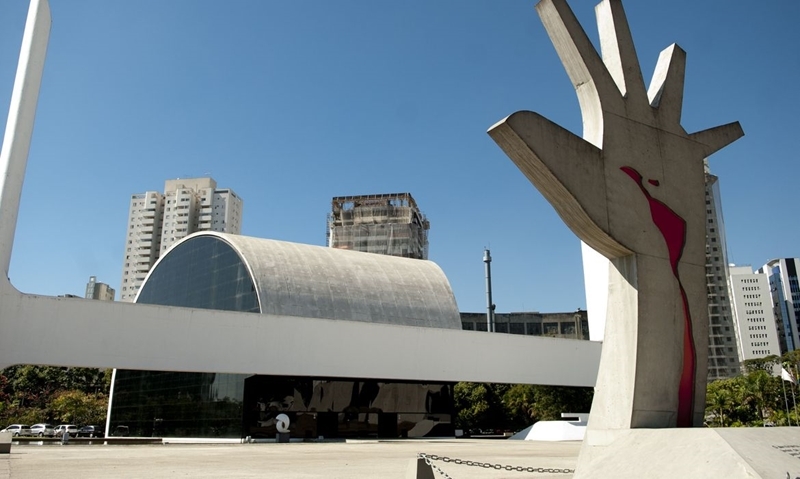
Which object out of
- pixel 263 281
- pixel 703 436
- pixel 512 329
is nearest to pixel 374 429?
pixel 263 281

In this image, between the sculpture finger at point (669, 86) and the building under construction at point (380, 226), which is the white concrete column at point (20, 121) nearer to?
the sculpture finger at point (669, 86)

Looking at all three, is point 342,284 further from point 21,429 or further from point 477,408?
point 21,429

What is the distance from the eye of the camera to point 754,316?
343 feet

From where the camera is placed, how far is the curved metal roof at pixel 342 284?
29391 millimetres

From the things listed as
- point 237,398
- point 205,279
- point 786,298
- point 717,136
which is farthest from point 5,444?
point 786,298

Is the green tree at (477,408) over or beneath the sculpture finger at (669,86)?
beneath

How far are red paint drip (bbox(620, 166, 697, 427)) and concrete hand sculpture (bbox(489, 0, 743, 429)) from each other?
0.02m

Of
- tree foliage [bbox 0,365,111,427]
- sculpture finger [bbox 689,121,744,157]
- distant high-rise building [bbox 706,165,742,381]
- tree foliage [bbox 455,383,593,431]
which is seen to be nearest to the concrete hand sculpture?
sculpture finger [bbox 689,121,744,157]

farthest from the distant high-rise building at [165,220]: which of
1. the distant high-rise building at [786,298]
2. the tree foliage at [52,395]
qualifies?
the distant high-rise building at [786,298]

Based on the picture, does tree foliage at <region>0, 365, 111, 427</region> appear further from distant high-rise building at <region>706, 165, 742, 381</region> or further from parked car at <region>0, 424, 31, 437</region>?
distant high-rise building at <region>706, 165, 742, 381</region>

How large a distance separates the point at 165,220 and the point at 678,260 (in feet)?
351

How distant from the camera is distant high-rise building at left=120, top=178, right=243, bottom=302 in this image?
106m

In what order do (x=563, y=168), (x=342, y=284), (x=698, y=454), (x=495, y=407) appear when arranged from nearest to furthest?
(x=698, y=454) < (x=563, y=168) < (x=342, y=284) < (x=495, y=407)

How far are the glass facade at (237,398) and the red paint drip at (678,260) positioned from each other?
1999 centimetres
